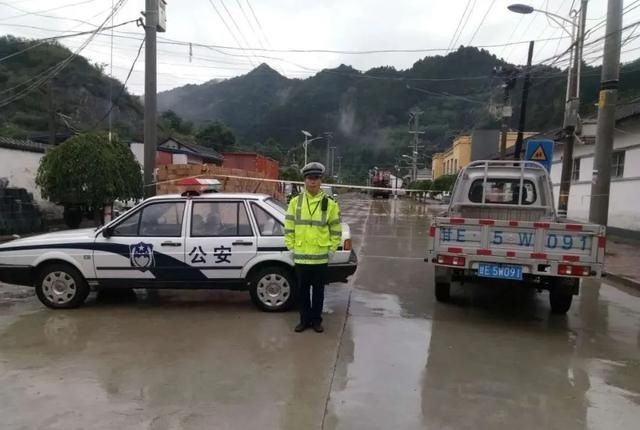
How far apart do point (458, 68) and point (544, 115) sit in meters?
17.2

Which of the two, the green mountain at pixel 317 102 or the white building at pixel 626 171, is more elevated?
the green mountain at pixel 317 102

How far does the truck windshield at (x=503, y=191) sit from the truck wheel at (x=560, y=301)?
1.90 m

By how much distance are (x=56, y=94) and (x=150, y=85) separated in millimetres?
56775

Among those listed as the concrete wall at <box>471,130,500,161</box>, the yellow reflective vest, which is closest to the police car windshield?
the yellow reflective vest

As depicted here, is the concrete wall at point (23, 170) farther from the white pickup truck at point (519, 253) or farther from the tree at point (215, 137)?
the tree at point (215, 137)

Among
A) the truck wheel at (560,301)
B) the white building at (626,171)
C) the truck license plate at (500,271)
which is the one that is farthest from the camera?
the white building at (626,171)

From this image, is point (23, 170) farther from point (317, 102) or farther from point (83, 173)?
point (317, 102)

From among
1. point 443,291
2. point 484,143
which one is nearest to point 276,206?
point 443,291

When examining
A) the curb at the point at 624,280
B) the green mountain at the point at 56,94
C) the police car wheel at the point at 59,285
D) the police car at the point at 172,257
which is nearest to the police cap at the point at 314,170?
the police car at the point at 172,257

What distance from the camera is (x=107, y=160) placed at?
14.3 meters

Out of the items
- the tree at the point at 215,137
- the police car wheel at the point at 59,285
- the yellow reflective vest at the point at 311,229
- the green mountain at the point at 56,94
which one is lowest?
the police car wheel at the point at 59,285

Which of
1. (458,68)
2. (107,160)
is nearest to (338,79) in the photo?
(458,68)

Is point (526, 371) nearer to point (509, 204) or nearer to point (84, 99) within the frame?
point (509, 204)

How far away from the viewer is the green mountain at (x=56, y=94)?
5228 cm
